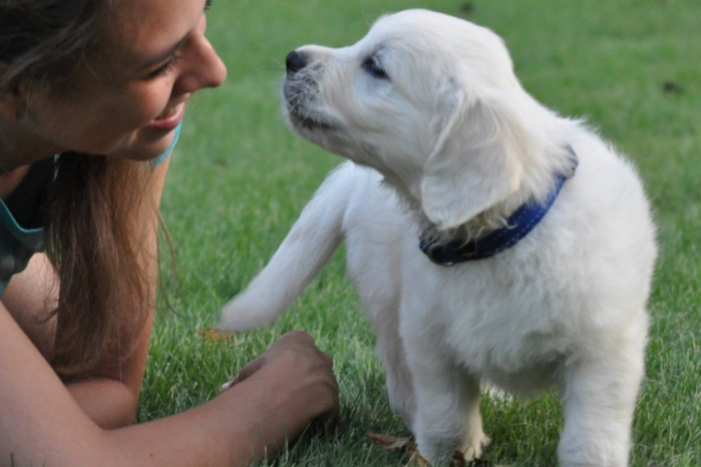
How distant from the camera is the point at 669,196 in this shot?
15.9ft

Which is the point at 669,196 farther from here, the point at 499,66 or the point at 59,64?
the point at 59,64

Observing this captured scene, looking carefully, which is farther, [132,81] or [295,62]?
[295,62]

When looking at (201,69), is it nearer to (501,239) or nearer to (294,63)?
(294,63)

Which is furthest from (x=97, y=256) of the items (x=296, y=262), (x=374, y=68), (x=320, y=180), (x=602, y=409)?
(x=320, y=180)

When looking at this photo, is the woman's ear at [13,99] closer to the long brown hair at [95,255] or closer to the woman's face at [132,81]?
the woman's face at [132,81]

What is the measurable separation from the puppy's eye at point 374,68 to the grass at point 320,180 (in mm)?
503

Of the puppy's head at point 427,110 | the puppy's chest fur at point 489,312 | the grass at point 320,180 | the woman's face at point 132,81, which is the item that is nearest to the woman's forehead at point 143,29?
the woman's face at point 132,81

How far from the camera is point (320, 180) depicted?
18.0 feet

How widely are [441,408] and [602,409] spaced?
1.24 feet

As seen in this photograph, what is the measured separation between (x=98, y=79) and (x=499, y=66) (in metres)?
0.82

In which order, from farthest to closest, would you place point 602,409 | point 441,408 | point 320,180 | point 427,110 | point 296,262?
point 320,180 < point 296,262 < point 441,408 < point 427,110 < point 602,409

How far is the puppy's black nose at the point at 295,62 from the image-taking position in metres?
2.47

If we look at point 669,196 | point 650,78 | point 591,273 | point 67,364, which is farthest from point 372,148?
point 650,78

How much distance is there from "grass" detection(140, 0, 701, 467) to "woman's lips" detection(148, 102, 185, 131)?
21.7 inches
